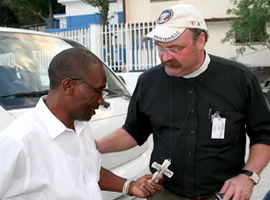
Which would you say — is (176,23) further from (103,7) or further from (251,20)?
(103,7)

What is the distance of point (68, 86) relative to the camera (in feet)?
5.78

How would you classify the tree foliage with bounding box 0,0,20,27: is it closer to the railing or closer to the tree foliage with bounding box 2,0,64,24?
the tree foliage with bounding box 2,0,64,24

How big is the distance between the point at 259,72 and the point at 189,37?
644 inches

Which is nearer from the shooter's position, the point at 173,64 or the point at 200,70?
the point at 173,64

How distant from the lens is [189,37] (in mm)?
2252

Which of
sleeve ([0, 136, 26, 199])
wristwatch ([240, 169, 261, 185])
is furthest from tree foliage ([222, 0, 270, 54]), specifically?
sleeve ([0, 136, 26, 199])

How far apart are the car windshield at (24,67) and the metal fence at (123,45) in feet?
22.0

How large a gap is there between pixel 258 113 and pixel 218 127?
26 cm

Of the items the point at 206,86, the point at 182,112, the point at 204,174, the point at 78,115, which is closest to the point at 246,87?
the point at 206,86

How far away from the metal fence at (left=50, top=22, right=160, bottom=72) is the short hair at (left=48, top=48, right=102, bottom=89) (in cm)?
865

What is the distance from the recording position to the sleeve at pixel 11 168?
148cm

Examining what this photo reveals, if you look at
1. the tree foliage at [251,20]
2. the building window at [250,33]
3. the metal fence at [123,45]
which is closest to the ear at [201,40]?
the metal fence at [123,45]

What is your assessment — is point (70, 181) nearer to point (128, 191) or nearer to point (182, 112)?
point (128, 191)

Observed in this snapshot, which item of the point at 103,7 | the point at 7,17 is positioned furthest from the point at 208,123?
the point at 7,17
